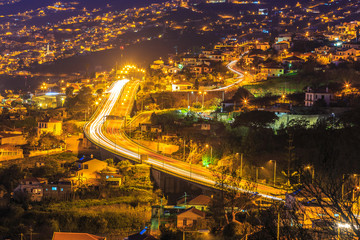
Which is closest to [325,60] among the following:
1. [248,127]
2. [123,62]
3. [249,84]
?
[249,84]

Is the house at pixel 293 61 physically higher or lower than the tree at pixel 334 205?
higher

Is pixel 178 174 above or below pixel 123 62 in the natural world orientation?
below

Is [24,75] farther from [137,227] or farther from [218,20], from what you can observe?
[137,227]

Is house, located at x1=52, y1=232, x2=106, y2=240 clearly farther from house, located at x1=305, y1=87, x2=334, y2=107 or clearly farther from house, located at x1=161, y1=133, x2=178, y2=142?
house, located at x1=305, y1=87, x2=334, y2=107

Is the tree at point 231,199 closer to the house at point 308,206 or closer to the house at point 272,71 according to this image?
the house at point 308,206

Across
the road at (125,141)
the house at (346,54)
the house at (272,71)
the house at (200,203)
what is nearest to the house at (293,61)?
the house at (272,71)

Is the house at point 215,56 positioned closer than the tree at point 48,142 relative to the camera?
No

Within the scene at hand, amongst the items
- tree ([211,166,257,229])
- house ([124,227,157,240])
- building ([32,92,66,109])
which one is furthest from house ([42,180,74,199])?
building ([32,92,66,109])
